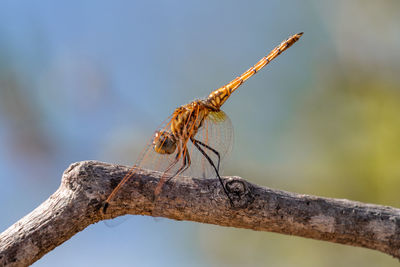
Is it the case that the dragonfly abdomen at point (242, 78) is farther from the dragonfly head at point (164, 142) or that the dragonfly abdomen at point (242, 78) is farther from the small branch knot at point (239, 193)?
the small branch knot at point (239, 193)

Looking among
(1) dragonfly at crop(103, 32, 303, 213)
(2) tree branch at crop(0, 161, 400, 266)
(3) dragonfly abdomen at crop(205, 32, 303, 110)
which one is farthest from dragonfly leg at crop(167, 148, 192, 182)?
(3) dragonfly abdomen at crop(205, 32, 303, 110)

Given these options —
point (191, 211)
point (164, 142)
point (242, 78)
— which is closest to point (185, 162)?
point (164, 142)

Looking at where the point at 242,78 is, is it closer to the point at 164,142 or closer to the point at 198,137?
the point at 198,137

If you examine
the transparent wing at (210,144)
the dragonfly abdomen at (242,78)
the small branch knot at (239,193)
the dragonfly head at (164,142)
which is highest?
the dragonfly abdomen at (242,78)

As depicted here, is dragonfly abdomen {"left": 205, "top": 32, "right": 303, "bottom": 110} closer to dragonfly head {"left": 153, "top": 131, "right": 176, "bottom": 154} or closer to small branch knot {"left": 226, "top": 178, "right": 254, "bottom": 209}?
dragonfly head {"left": 153, "top": 131, "right": 176, "bottom": 154}

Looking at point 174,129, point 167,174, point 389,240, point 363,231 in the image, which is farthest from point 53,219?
point 389,240

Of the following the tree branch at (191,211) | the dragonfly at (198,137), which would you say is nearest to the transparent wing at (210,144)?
the dragonfly at (198,137)
